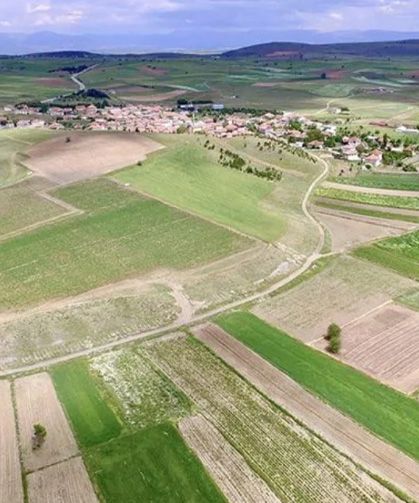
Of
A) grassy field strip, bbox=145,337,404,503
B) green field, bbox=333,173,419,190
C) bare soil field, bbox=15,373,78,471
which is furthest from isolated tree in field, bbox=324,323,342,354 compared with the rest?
green field, bbox=333,173,419,190

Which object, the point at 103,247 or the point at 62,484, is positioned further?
the point at 103,247

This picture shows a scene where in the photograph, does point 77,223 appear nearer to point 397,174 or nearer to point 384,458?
point 384,458

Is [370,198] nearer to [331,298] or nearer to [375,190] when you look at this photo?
[375,190]

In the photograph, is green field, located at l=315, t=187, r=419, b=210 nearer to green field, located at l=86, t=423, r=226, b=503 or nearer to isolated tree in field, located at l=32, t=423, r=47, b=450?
green field, located at l=86, t=423, r=226, b=503

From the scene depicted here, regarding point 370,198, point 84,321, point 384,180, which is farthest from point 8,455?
point 384,180

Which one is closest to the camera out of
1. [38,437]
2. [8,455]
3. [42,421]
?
[8,455]
